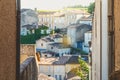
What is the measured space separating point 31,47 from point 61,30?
8864 millimetres

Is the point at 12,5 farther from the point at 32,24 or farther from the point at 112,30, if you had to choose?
the point at 32,24

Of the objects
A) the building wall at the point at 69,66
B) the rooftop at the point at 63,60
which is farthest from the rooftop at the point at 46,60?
the building wall at the point at 69,66

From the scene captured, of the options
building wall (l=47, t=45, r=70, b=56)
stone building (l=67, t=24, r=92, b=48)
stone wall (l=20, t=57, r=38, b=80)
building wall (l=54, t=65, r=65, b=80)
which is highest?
stone building (l=67, t=24, r=92, b=48)

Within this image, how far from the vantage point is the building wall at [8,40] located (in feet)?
13.5

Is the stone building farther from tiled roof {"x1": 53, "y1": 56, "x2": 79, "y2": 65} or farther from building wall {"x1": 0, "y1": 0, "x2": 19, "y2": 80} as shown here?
building wall {"x1": 0, "y1": 0, "x2": 19, "y2": 80}

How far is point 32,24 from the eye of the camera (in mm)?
17641

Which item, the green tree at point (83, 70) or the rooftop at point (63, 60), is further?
the rooftop at point (63, 60)

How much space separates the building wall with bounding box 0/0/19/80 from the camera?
4.11 meters

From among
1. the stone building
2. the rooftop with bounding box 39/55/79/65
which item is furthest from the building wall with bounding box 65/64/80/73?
the stone building

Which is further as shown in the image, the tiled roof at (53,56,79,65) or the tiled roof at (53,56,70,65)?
the tiled roof at (53,56,70,65)

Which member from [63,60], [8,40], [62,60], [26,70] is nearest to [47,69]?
[62,60]

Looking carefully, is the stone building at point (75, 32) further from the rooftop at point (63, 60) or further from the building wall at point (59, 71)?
the building wall at point (59, 71)

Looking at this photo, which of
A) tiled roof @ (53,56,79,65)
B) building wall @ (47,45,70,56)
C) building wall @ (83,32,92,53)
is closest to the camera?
building wall @ (83,32,92,53)

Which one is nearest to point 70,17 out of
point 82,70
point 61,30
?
point 61,30
